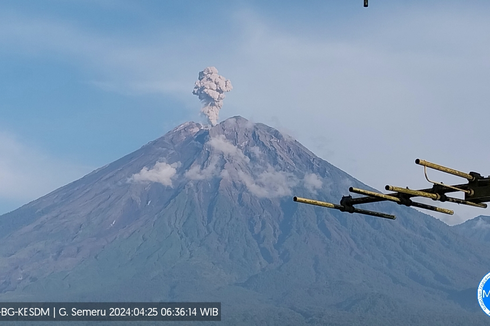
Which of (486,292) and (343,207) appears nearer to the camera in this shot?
(343,207)

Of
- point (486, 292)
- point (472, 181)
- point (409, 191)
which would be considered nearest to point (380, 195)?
point (409, 191)

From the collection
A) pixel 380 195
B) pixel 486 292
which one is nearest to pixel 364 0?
pixel 380 195

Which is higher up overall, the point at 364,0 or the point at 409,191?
the point at 364,0

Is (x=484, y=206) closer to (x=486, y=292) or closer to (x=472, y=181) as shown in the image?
(x=472, y=181)

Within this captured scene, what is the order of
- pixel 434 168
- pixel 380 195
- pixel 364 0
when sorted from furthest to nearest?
pixel 364 0 → pixel 380 195 → pixel 434 168

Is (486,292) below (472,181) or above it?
below

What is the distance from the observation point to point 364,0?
581 inches

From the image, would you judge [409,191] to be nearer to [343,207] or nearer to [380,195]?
[380,195]

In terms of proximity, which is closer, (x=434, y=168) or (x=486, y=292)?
(x=434, y=168)

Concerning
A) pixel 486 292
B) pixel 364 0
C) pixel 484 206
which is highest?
pixel 364 0

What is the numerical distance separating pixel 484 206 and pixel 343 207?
229 centimetres

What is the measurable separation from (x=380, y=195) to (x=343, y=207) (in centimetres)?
96

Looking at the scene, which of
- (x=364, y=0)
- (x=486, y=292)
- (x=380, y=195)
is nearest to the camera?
(x=380, y=195)

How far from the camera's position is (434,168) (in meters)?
12.7
